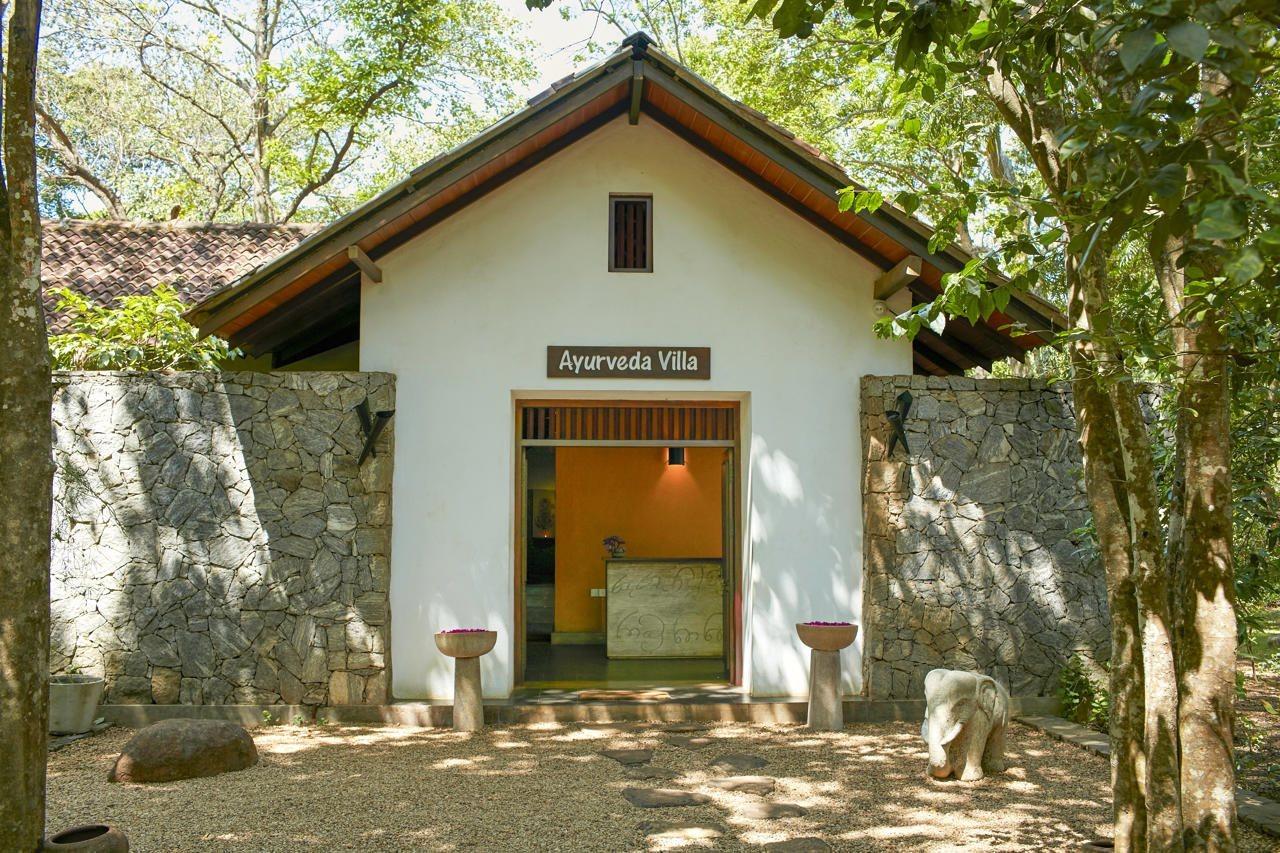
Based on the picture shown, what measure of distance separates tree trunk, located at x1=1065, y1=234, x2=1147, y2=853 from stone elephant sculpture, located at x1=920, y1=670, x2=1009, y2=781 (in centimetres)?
216

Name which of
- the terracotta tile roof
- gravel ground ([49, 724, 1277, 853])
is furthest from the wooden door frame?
the terracotta tile roof

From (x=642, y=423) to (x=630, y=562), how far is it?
→ 2658 mm

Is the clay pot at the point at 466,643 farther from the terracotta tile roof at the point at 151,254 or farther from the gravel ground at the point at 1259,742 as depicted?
the gravel ground at the point at 1259,742

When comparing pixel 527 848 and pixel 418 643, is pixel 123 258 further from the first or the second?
pixel 527 848

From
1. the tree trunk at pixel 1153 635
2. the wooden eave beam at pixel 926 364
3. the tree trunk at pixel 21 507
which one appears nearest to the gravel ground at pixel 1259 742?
the tree trunk at pixel 1153 635

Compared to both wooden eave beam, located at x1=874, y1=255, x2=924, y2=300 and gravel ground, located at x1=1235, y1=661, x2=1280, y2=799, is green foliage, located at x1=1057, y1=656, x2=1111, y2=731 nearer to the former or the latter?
gravel ground, located at x1=1235, y1=661, x2=1280, y2=799

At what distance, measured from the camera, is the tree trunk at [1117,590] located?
4.41 metres

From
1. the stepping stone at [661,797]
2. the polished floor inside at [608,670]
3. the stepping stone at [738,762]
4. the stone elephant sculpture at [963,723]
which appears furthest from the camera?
the polished floor inside at [608,670]

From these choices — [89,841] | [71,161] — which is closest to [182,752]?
[89,841]

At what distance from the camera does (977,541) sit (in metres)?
8.87

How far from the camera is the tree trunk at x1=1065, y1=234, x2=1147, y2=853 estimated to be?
4.41 metres

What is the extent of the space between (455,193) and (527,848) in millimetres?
5314

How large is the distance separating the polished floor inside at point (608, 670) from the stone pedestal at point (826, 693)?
1604 millimetres

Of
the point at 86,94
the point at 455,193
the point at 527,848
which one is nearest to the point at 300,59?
the point at 86,94
